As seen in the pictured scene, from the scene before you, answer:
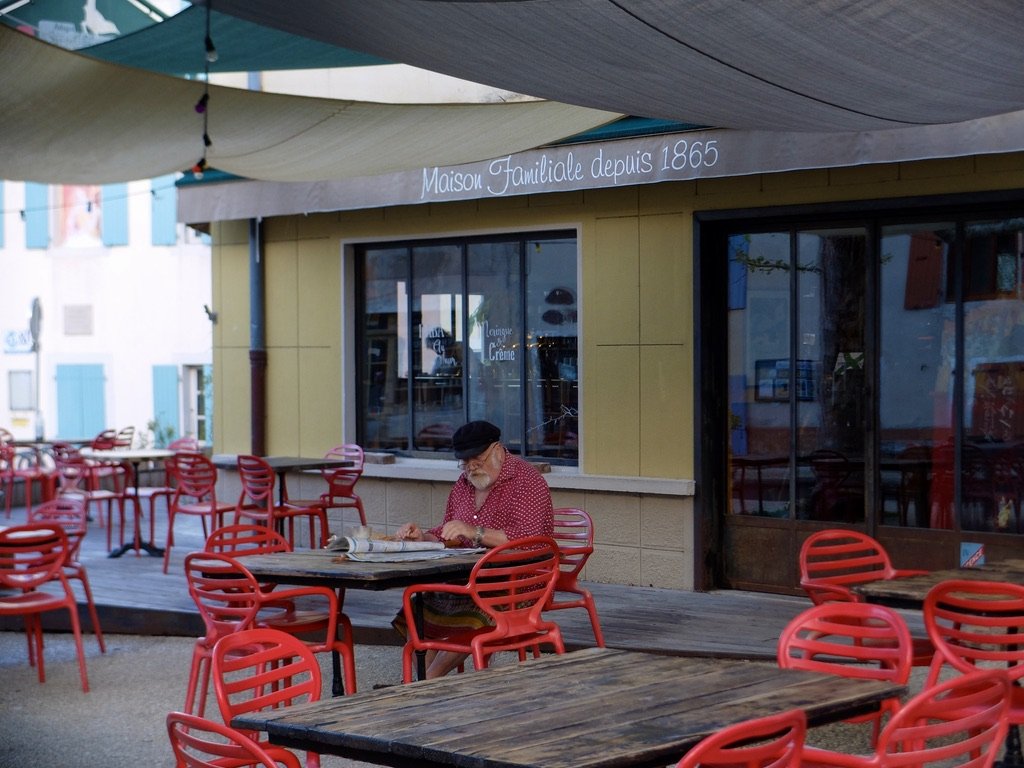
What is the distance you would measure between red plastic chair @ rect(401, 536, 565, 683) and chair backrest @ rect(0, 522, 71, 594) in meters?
2.31

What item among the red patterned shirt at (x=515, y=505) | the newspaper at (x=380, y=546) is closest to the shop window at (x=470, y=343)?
the red patterned shirt at (x=515, y=505)

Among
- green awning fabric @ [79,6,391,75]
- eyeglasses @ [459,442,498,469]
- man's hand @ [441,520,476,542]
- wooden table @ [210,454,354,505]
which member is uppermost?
green awning fabric @ [79,6,391,75]

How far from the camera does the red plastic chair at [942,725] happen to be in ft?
9.88

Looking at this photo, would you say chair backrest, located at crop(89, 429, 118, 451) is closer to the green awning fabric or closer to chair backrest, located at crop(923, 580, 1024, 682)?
the green awning fabric

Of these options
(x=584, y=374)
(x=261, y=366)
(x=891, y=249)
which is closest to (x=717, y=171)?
(x=891, y=249)

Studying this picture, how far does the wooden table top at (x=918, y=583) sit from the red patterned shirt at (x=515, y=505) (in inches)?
60.6

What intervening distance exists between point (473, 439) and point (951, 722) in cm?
315

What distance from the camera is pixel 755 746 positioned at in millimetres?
2770

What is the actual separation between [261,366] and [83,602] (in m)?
2.94

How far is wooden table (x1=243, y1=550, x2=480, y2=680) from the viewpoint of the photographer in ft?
17.6

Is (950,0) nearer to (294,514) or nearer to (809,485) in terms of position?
(809,485)

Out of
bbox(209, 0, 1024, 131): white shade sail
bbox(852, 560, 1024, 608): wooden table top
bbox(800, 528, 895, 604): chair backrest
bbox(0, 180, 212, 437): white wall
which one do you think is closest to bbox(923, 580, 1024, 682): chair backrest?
bbox(852, 560, 1024, 608): wooden table top

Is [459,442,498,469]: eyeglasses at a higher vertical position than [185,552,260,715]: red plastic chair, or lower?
higher

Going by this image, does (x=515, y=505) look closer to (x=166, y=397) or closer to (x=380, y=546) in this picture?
(x=380, y=546)
